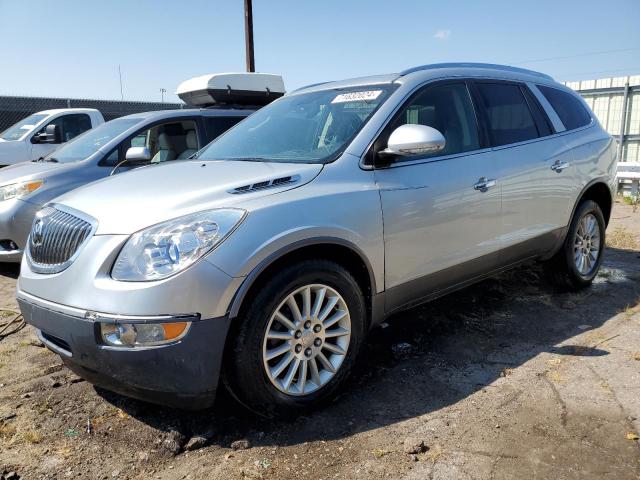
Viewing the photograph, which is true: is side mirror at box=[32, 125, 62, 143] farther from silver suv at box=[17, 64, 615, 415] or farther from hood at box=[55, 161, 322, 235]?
hood at box=[55, 161, 322, 235]

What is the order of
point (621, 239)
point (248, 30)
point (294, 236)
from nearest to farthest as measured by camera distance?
1. point (294, 236)
2. point (621, 239)
3. point (248, 30)

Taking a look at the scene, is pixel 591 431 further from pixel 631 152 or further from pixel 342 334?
pixel 631 152

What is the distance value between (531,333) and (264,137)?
2431mm

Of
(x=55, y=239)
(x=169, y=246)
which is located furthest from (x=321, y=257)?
(x=55, y=239)

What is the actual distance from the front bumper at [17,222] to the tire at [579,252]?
16.6 ft

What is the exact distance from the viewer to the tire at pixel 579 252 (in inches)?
188

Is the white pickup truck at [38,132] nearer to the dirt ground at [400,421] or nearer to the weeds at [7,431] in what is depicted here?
the dirt ground at [400,421]

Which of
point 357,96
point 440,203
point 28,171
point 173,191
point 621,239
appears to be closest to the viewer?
point 173,191

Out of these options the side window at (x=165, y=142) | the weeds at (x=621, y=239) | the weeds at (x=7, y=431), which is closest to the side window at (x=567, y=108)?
the weeds at (x=621, y=239)

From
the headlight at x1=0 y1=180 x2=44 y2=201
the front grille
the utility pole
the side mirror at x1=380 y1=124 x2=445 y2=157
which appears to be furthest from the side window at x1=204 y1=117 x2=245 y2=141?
the utility pole

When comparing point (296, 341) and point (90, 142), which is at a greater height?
point (90, 142)

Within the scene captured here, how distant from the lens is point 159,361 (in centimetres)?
244

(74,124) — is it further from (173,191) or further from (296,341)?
(296,341)

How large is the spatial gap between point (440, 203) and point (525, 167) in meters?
1.06
